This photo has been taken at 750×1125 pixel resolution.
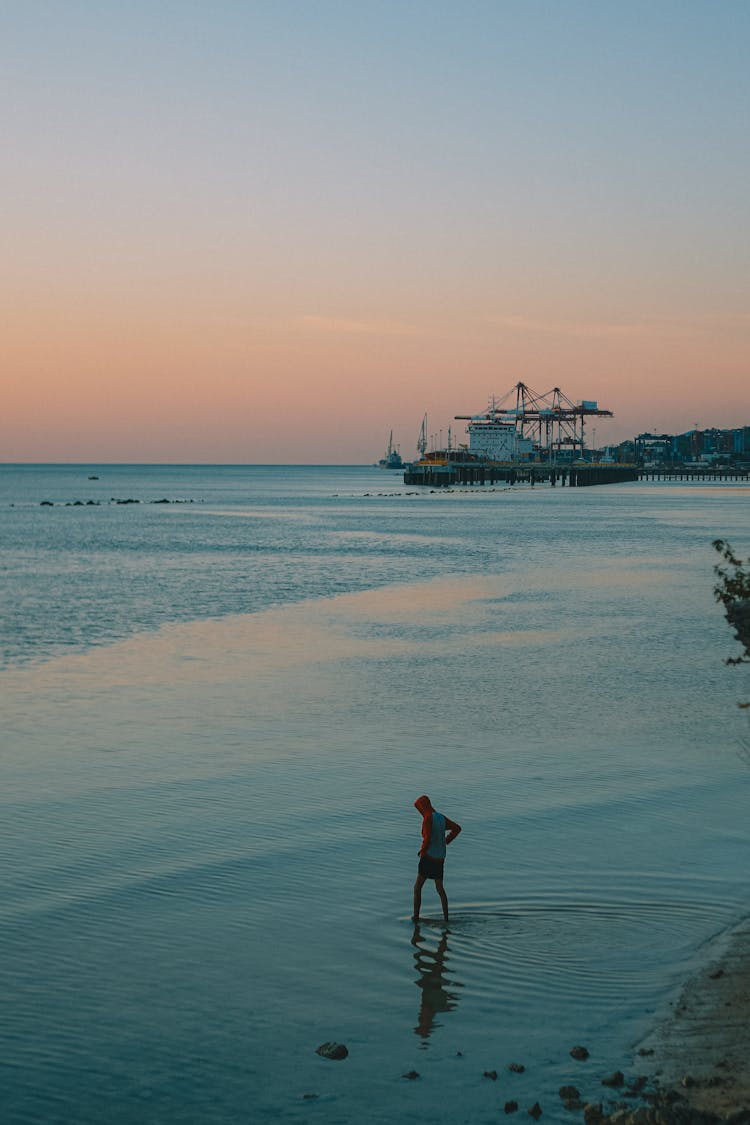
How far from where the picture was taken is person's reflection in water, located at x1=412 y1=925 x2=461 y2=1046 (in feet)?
35.1

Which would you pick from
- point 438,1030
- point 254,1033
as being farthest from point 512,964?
point 254,1033

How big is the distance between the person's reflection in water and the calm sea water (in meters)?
0.03

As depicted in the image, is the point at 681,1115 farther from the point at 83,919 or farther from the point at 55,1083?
the point at 83,919

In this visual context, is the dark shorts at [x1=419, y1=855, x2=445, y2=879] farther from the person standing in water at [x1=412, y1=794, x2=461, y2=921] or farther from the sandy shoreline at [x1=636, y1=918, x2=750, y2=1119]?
the sandy shoreline at [x1=636, y1=918, x2=750, y2=1119]

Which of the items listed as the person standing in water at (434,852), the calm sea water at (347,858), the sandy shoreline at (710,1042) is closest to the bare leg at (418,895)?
the person standing in water at (434,852)

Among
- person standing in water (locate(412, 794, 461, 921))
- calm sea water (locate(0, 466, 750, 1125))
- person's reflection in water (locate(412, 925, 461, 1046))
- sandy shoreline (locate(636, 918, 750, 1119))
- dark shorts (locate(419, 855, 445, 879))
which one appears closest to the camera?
sandy shoreline (locate(636, 918, 750, 1119))

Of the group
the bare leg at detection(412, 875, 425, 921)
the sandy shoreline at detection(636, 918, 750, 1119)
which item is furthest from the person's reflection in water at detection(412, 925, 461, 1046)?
the sandy shoreline at detection(636, 918, 750, 1119)

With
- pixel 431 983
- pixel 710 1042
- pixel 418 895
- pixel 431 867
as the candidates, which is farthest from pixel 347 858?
pixel 710 1042

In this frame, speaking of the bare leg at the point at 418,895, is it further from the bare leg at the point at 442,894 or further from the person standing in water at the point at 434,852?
the bare leg at the point at 442,894

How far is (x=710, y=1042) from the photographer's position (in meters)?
9.90

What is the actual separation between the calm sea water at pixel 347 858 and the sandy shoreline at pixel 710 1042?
10.2 inches

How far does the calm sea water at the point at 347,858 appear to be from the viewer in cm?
997

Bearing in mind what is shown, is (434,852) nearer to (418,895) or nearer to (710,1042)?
(418,895)

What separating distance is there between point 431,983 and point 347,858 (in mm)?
4286
